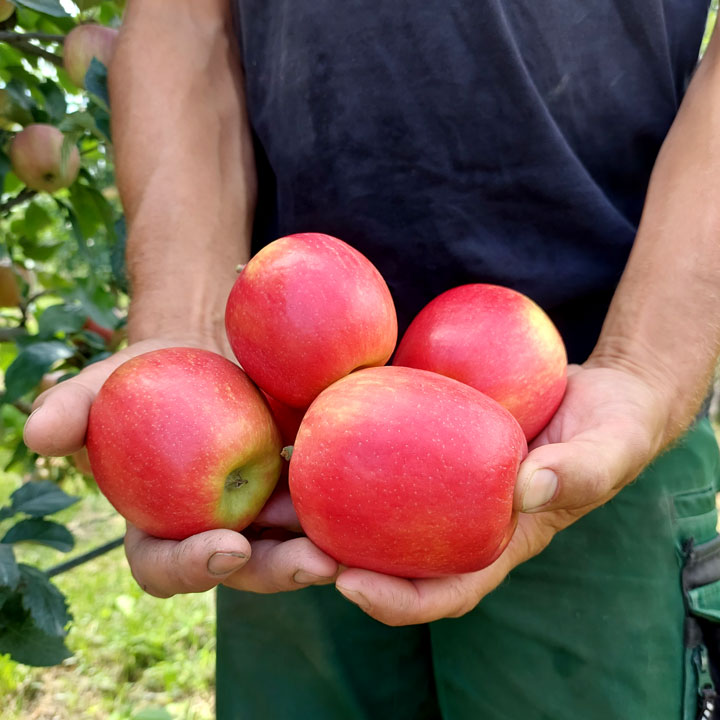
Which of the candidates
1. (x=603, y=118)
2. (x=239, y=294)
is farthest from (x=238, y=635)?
(x=603, y=118)

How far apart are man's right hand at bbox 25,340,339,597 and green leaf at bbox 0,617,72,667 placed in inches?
15.4

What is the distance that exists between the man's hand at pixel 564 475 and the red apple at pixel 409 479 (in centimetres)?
3

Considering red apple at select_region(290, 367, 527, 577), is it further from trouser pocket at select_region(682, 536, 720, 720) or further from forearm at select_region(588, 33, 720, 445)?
trouser pocket at select_region(682, 536, 720, 720)

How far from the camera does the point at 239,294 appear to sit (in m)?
0.99

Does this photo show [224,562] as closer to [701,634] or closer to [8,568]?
[8,568]

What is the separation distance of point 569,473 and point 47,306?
4.46 ft

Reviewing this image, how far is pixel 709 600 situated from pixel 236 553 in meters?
0.78

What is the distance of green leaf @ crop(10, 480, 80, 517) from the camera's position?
131 cm

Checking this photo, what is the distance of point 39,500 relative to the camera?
52.3 inches

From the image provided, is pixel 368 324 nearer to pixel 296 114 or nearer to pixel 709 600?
pixel 296 114

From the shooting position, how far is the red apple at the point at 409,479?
0.81 meters

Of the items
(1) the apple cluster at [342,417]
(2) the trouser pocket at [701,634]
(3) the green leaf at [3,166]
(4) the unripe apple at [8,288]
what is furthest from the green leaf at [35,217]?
(2) the trouser pocket at [701,634]

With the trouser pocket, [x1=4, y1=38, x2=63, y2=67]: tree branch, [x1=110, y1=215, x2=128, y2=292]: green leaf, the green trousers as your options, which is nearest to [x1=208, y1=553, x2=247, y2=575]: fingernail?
the green trousers

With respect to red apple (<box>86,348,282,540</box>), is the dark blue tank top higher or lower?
higher
